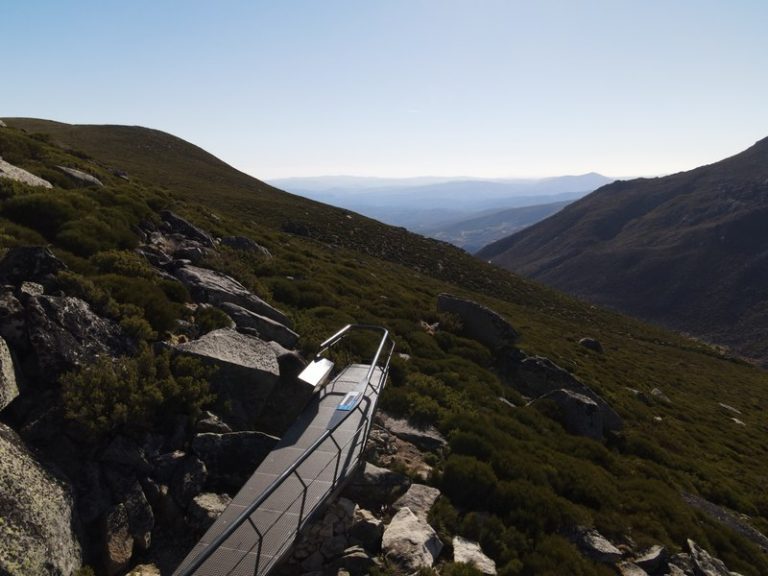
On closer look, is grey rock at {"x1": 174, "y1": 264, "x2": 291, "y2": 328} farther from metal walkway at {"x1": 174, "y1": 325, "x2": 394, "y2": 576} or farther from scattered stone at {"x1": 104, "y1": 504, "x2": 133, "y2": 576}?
scattered stone at {"x1": 104, "y1": 504, "x2": 133, "y2": 576}

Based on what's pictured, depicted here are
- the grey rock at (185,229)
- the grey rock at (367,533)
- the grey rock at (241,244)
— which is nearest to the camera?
the grey rock at (367,533)

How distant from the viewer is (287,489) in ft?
25.7

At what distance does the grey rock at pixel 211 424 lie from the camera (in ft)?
28.4

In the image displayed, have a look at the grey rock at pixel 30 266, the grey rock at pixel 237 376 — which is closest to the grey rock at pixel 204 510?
the grey rock at pixel 237 376

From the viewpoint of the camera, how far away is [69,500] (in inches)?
254

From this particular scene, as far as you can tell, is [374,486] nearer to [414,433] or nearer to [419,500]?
[419,500]

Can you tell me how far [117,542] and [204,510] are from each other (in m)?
1.22

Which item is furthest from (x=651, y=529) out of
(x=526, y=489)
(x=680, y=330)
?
(x=680, y=330)

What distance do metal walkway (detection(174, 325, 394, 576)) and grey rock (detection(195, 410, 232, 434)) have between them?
1.07 m

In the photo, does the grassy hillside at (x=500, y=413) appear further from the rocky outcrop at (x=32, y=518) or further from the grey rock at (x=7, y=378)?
the rocky outcrop at (x=32, y=518)

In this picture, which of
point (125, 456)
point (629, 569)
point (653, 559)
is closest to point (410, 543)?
point (125, 456)

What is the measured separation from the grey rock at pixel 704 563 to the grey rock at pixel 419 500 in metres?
6.18

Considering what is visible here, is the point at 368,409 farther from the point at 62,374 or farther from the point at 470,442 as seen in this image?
the point at 62,374

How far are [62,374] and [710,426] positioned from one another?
30.7 m
